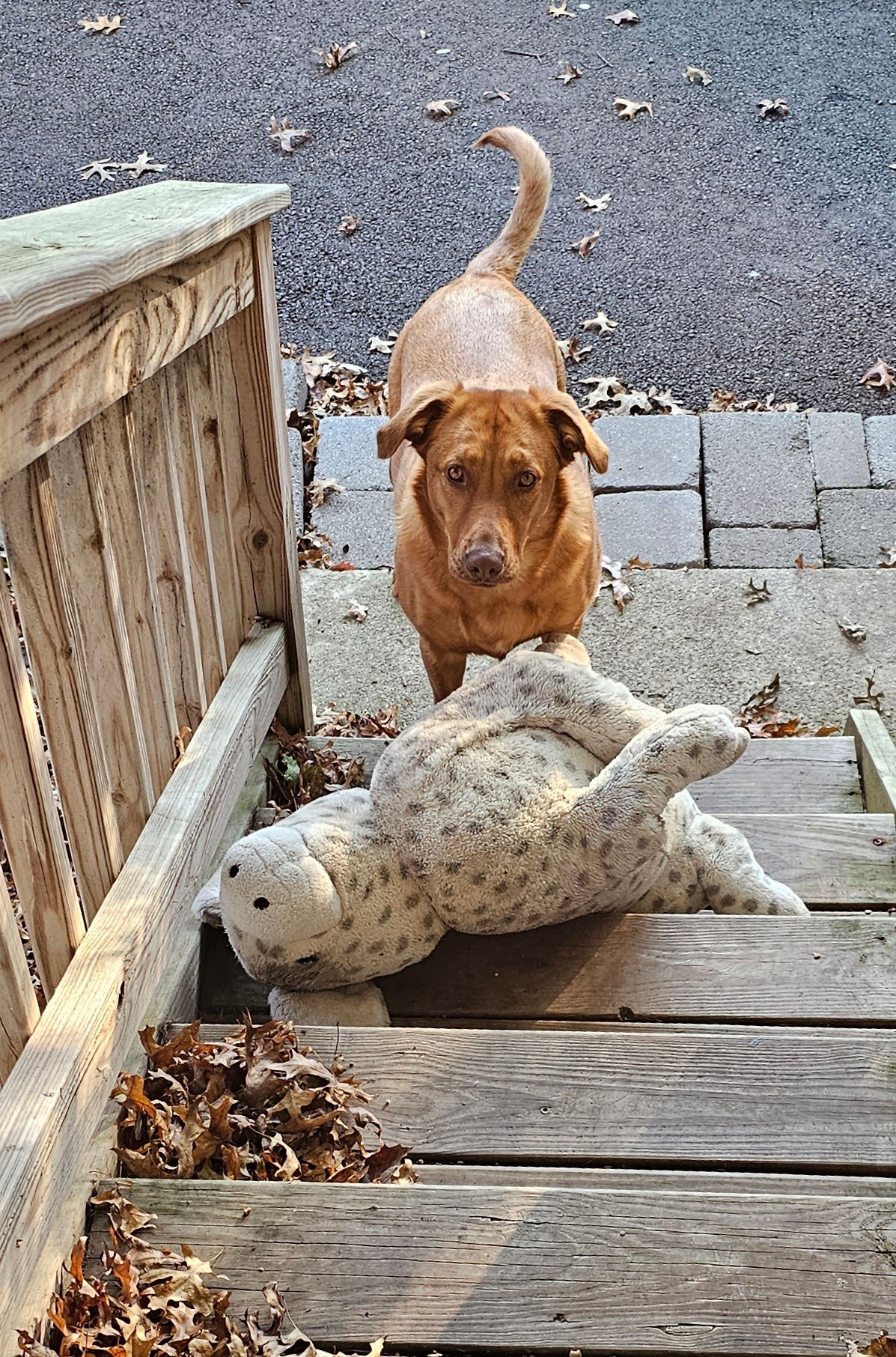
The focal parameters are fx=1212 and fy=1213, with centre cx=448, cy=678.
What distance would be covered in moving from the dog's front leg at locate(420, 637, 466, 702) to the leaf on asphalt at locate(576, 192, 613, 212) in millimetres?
4891

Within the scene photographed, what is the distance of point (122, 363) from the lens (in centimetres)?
192

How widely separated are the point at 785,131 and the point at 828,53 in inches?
49.8

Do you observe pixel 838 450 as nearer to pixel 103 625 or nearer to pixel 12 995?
pixel 103 625

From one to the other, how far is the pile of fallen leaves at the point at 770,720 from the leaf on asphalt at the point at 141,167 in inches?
231

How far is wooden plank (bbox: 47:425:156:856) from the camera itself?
6.46 ft

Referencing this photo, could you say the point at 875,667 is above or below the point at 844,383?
below

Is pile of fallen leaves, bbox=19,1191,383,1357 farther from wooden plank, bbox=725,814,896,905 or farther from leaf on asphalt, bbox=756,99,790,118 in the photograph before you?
leaf on asphalt, bbox=756,99,790,118

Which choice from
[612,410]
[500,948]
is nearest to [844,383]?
[612,410]

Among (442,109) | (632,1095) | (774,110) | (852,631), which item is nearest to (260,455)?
(632,1095)

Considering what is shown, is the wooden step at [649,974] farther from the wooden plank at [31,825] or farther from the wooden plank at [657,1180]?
the wooden plank at [31,825]

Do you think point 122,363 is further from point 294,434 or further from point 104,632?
point 294,434

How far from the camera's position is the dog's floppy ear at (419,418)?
3.26 metres

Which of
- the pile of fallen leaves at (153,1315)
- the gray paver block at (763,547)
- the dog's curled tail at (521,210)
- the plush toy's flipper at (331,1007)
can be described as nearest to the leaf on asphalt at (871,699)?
the gray paver block at (763,547)

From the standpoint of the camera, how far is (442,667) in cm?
376
